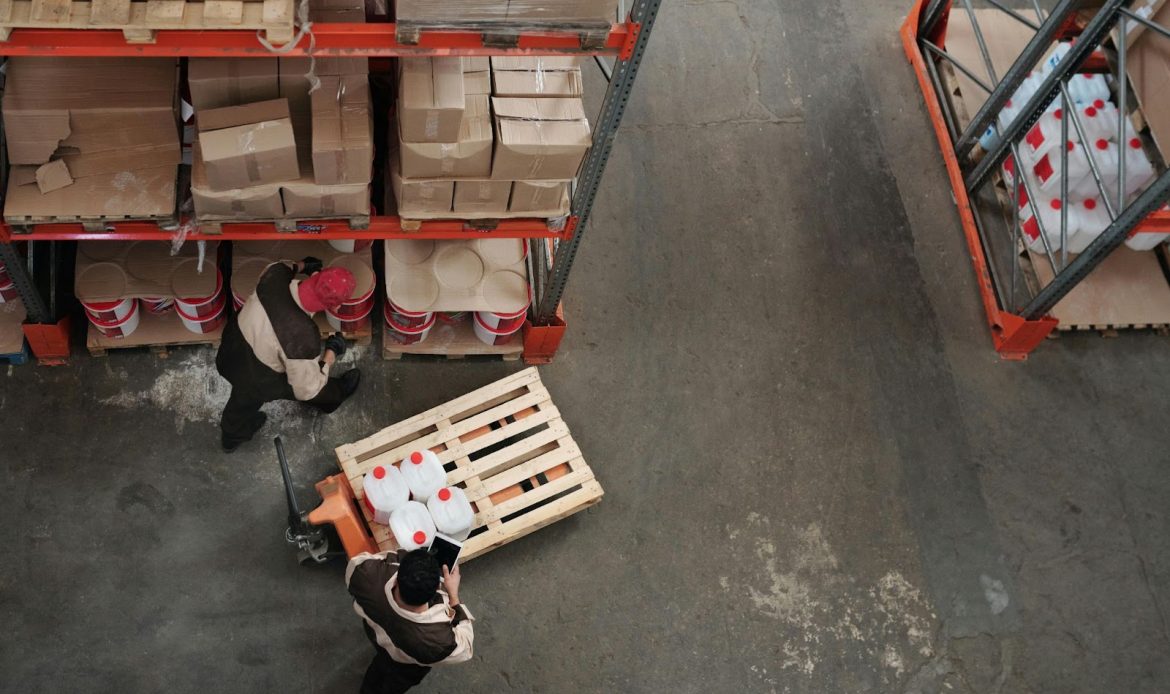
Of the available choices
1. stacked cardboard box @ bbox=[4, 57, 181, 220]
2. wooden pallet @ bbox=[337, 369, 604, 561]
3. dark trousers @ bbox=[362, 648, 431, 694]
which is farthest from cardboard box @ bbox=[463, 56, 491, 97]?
dark trousers @ bbox=[362, 648, 431, 694]

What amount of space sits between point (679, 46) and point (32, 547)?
593 cm

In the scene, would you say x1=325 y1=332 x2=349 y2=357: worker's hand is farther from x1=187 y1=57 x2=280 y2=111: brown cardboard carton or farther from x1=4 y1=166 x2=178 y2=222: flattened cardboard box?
x1=187 y1=57 x2=280 y2=111: brown cardboard carton

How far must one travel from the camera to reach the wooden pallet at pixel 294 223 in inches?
215

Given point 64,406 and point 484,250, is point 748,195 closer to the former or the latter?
point 484,250

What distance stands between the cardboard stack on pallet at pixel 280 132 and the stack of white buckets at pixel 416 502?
1605mm

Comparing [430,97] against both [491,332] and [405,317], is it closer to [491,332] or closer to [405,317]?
[405,317]

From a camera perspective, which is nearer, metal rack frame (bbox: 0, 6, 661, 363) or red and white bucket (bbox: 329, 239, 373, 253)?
metal rack frame (bbox: 0, 6, 661, 363)

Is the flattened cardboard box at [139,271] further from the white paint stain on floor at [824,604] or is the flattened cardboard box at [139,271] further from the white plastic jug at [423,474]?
the white paint stain on floor at [824,604]

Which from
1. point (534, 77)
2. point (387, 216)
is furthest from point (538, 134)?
point (387, 216)

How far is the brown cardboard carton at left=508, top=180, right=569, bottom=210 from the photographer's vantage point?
5.49 metres

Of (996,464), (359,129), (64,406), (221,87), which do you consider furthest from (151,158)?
(996,464)

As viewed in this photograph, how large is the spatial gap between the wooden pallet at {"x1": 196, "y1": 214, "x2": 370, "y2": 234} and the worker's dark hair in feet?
6.22

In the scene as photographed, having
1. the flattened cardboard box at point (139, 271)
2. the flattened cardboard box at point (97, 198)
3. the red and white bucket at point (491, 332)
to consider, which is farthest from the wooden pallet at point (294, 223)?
the red and white bucket at point (491, 332)

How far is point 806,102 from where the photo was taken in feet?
27.2
